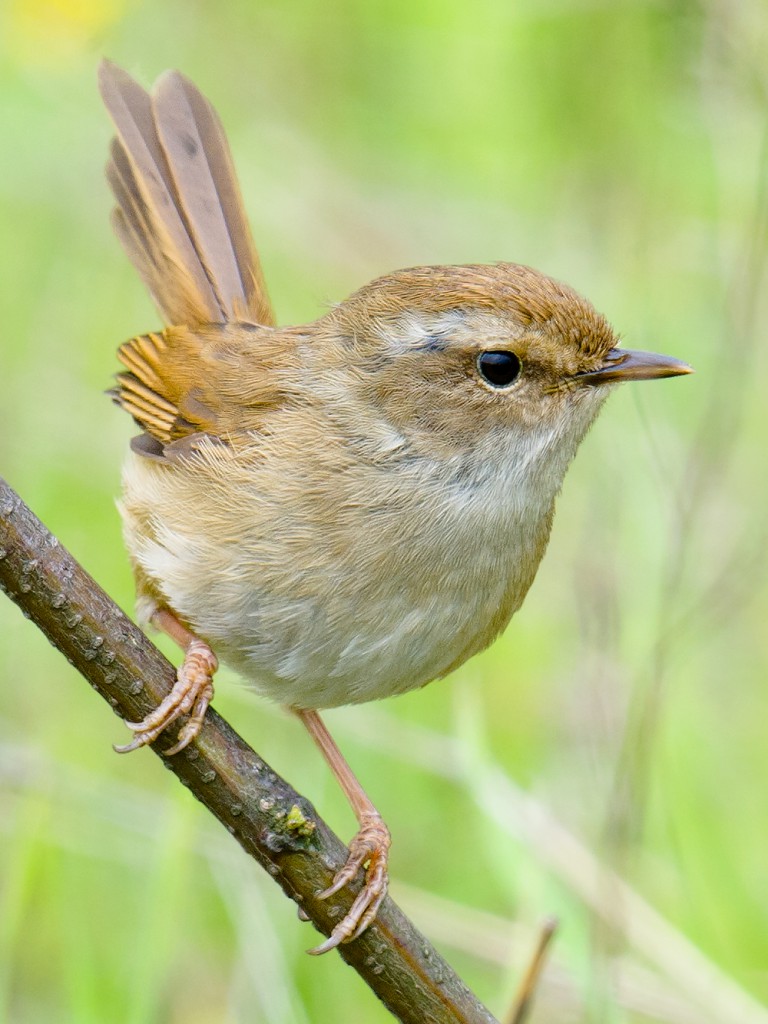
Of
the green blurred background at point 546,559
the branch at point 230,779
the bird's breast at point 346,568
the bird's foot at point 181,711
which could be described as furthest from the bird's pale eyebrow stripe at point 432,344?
the branch at point 230,779

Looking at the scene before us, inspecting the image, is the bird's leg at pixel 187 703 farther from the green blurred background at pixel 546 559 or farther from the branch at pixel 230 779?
the green blurred background at pixel 546 559

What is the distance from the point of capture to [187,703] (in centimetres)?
275

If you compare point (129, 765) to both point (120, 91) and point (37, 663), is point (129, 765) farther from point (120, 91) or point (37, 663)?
point (120, 91)

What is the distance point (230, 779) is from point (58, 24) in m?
3.73

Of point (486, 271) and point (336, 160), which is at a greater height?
point (336, 160)

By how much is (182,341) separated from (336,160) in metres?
2.84

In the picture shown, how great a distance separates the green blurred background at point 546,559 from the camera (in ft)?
12.1

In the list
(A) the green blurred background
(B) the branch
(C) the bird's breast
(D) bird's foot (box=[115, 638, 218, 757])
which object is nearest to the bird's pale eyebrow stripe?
(C) the bird's breast

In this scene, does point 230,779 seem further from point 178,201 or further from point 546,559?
point 546,559

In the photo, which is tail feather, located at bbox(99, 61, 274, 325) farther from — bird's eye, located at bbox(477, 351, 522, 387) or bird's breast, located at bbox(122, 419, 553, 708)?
bird's eye, located at bbox(477, 351, 522, 387)

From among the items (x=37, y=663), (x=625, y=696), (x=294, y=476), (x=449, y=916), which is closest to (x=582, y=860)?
(x=449, y=916)

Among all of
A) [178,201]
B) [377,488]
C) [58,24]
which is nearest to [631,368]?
[377,488]

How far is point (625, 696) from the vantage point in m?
4.47

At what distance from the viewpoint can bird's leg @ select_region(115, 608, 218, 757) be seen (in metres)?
2.61
